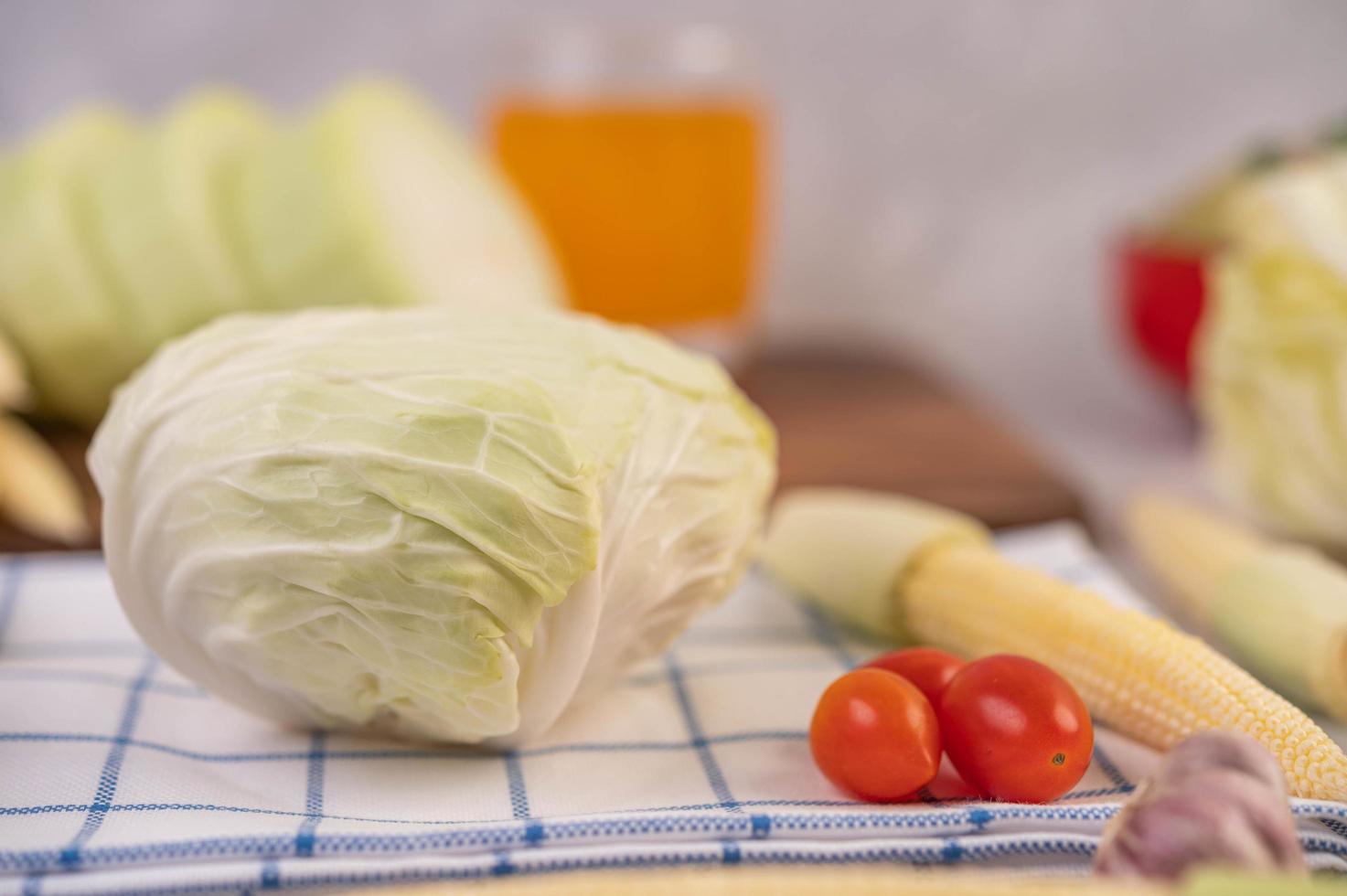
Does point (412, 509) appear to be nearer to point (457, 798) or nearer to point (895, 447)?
point (457, 798)

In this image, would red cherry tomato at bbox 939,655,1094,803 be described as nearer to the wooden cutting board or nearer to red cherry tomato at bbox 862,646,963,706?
red cherry tomato at bbox 862,646,963,706

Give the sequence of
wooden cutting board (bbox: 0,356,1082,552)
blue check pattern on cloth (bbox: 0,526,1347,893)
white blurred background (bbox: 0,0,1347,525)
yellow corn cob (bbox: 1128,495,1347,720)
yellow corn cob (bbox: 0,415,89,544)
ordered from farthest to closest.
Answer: white blurred background (bbox: 0,0,1347,525)
wooden cutting board (bbox: 0,356,1082,552)
yellow corn cob (bbox: 0,415,89,544)
yellow corn cob (bbox: 1128,495,1347,720)
blue check pattern on cloth (bbox: 0,526,1347,893)

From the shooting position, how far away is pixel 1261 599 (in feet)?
4.16

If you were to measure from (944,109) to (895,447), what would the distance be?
3.33 ft

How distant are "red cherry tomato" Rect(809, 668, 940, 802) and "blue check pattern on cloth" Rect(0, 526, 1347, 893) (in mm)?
24

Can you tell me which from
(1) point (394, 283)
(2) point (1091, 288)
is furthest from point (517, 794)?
(2) point (1091, 288)

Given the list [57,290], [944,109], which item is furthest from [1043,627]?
[944,109]

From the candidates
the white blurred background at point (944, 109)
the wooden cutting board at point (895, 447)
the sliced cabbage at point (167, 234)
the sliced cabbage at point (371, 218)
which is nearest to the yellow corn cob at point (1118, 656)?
the wooden cutting board at point (895, 447)

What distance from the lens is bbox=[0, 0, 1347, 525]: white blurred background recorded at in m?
2.62

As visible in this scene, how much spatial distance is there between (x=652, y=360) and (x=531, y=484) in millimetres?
183

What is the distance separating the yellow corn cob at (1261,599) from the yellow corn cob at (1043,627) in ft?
0.49

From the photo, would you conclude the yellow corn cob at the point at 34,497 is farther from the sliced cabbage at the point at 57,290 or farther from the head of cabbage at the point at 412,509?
the head of cabbage at the point at 412,509

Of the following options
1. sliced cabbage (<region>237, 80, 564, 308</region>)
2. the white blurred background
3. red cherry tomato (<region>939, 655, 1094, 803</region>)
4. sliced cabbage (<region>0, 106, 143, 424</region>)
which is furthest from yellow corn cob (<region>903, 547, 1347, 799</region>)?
the white blurred background

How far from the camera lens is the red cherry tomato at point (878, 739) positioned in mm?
918
